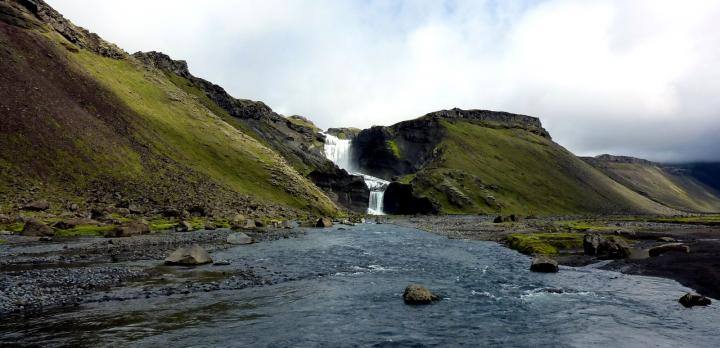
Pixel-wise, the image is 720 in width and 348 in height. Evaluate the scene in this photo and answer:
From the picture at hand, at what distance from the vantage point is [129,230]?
63.8 m

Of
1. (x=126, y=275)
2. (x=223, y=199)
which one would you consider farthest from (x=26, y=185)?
(x=126, y=275)

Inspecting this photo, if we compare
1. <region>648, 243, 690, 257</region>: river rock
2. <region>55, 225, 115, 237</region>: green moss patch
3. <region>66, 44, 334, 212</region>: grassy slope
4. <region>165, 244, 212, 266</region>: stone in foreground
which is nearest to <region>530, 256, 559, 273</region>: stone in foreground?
<region>648, 243, 690, 257</region>: river rock

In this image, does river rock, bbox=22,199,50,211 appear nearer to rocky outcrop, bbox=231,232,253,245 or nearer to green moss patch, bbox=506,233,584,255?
rocky outcrop, bbox=231,232,253,245

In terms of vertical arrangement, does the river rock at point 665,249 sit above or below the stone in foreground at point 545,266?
above

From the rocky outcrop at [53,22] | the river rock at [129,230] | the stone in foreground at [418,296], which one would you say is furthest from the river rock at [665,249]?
the rocky outcrop at [53,22]

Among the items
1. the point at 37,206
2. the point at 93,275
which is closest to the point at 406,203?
the point at 37,206

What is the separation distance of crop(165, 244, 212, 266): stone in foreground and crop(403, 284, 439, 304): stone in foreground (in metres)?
21.2

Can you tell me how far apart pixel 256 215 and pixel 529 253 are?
69.8m

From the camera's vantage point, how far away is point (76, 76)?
123062 millimetres

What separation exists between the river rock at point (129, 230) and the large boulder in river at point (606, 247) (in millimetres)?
60151

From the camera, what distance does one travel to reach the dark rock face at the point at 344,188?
182 meters

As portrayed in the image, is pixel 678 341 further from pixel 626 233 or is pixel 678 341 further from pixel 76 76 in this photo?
pixel 76 76

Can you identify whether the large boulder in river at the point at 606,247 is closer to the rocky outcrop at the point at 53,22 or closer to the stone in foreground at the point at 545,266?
the stone in foreground at the point at 545,266

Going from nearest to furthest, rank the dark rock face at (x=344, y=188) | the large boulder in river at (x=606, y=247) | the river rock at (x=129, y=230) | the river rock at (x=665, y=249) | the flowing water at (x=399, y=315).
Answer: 1. the flowing water at (x=399, y=315)
2. the river rock at (x=665, y=249)
3. the large boulder in river at (x=606, y=247)
4. the river rock at (x=129, y=230)
5. the dark rock face at (x=344, y=188)
